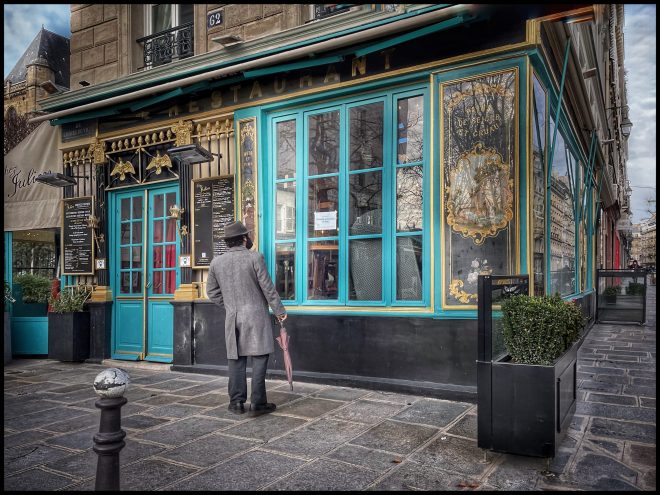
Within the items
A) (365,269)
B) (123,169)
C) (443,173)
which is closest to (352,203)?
(365,269)

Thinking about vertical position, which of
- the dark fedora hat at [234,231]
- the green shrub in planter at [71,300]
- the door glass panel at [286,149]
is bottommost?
the green shrub in planter at [71,300]

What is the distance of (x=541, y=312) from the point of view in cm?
367

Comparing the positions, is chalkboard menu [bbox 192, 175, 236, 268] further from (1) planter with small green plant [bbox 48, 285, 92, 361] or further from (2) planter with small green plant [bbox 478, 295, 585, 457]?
(2) planter with small green plant [bbox 478, 295, 585, 457]

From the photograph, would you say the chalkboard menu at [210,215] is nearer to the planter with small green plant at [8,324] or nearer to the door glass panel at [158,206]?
the door glass panel at [158,206]

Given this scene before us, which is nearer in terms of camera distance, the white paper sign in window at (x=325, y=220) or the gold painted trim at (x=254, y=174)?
the white paper sign in window at (x=325, y=220)

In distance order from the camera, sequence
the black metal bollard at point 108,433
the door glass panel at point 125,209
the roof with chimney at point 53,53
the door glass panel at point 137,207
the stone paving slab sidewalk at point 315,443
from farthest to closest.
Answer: the roof with chimney at point 53,53 < the door glass panel at point 125,209 < the door glass panel at point 137,207 < the stone paving slab sidewalk at point 315,443 < the black metal bollard at point 108,433

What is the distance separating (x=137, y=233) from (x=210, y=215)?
1736 millimetres

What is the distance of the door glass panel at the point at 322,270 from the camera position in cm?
633

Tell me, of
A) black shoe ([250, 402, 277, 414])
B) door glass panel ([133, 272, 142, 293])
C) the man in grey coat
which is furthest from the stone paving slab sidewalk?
door glass panel ([133, 272, 142, 293])

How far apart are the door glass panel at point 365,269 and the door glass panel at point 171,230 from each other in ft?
10.5

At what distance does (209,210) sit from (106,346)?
10.2ft

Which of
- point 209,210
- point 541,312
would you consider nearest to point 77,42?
point 209,210

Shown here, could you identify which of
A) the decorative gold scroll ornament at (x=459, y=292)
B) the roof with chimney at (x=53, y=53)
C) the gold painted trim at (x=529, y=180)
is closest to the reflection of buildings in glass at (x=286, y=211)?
the decorative gold scroll ornament at (x=459, y=292)

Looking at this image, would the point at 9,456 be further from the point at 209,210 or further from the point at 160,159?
the point at 160,159
